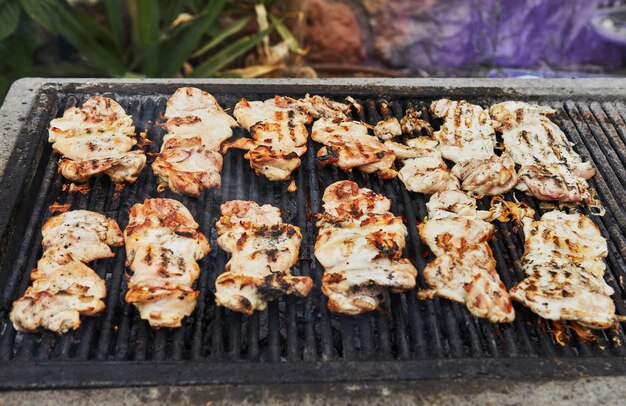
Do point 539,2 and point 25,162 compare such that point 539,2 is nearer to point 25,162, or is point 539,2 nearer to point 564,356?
point 564,356

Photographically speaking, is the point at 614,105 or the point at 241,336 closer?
the point at 241,336

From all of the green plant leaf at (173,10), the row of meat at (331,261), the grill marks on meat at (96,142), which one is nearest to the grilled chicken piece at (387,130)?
the row of meat at (331,261)

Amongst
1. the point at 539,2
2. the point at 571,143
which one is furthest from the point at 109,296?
the point at 539,2

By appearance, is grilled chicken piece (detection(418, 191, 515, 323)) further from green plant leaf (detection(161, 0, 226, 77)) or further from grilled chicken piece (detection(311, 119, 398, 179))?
green plant leaf (detection(161, 0, 226, 77))

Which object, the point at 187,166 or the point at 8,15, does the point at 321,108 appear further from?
the point at 8,15

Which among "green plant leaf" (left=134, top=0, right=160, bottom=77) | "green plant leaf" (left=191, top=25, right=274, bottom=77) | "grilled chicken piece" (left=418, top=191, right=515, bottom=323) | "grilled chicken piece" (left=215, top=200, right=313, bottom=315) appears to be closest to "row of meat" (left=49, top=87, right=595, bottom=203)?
"grilled chicken piece" (left=418, top=191, right=515, bottom=323)

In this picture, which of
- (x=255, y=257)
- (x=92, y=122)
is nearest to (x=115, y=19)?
(x=92, y=122)
